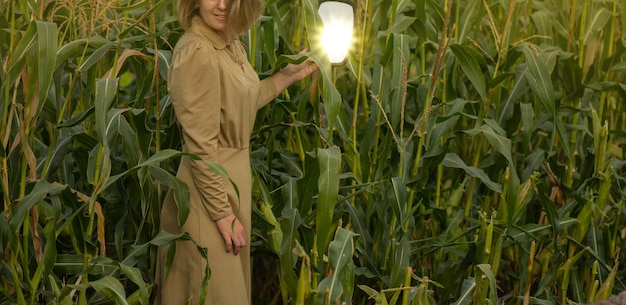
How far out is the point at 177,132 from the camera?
349 centimetres

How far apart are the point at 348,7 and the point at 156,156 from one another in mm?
815

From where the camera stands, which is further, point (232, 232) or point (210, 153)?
point (232, 232)

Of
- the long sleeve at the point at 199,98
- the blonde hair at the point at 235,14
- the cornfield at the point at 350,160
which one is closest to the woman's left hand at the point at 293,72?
the cornfield at the point at 350,160

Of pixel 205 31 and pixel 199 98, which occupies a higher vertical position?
pixel 205 31

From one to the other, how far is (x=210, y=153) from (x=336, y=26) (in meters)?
0.64

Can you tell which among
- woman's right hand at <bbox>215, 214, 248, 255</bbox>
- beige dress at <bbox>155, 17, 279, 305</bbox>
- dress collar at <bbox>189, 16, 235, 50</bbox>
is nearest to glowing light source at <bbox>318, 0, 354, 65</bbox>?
beige dress at <bbox>155, 17, 279, 305</bbox>

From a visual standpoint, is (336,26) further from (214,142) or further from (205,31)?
(214,142)

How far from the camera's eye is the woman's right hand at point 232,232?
3.11m

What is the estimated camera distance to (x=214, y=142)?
3.02 m

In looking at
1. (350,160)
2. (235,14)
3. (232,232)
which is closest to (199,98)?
(235,14)

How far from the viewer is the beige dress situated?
117 inches

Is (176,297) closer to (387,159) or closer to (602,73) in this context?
(387,159)

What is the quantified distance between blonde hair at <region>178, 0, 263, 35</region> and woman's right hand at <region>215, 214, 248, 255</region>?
0.55m

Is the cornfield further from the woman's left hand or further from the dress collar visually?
the dress collar
